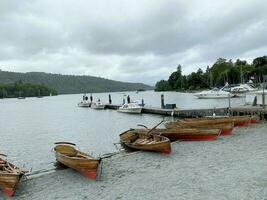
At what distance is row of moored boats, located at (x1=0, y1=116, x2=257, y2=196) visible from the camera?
14.8 meters

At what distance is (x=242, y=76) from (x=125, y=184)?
139 metres

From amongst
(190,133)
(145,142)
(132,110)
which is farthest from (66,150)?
(132,110)

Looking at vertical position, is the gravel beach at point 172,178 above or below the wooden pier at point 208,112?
below

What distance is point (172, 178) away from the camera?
14414mm

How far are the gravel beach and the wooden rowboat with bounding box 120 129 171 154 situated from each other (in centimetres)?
43

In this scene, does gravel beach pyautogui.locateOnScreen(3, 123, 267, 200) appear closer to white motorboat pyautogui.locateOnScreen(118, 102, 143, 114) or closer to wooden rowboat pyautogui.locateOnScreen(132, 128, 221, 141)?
wooden rowboat pyautogui.locateOnScreen(132, 128, 221, 141)

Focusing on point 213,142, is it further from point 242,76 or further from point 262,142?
point 242,76

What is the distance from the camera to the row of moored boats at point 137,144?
14773 millimetres

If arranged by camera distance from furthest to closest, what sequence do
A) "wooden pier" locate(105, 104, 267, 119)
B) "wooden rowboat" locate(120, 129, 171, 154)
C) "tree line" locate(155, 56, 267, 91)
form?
"tree line" locate(155, 56, 267, 91)
"wooden pier" locate(105, 104, 267, 119)
"wooden rowboat" locate(120, 129, 171, 154)

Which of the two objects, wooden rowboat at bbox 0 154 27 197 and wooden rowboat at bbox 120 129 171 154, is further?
wooden rowboat at bbox 120 129 171 154

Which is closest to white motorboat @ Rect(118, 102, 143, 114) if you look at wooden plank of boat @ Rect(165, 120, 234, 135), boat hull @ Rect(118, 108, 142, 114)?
boat hull @ Rect(118, 108, 142, 114)

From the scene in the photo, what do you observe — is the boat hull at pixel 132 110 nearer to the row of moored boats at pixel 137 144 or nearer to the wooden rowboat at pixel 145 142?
the row of moored boats at pixel 137 144

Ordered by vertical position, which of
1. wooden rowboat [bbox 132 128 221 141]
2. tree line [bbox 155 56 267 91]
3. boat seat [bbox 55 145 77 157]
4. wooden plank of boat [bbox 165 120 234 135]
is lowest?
boat seat [bbox 55 145 77 157]

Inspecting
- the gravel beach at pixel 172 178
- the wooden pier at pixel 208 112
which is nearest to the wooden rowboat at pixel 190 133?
the gravel beach at pixel 172 178
